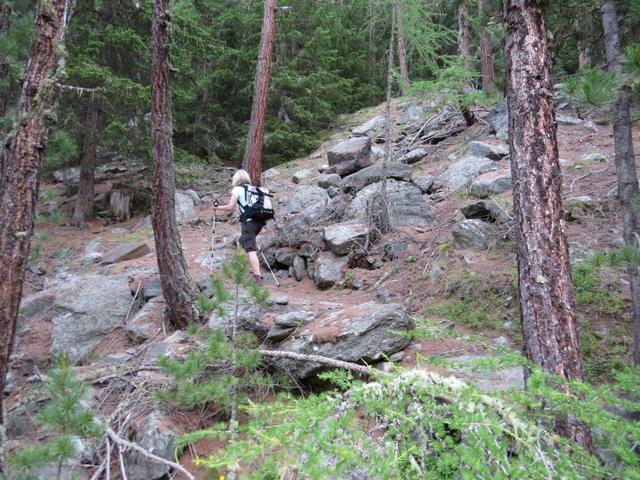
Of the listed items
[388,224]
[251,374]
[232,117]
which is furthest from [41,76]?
[232,117]

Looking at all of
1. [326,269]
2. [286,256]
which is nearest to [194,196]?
[286,256]

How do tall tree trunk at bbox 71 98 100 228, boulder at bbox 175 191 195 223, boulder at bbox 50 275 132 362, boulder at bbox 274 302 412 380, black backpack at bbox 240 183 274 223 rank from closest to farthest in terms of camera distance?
boulder at bbox 274 302 412 380 < boulder at bbox 50 275 132 362 < black backpack at bbox 240 183 274 223 < tall tree trunk at bbox 71 98 100 228 < boulder at bbox 175 191 195 223

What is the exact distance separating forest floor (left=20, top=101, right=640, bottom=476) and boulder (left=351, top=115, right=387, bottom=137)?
4.13 metres

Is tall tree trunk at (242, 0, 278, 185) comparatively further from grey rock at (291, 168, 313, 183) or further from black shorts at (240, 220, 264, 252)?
black shorts at (240, 220, 264, 252)

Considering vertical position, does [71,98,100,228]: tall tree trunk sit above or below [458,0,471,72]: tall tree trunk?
below

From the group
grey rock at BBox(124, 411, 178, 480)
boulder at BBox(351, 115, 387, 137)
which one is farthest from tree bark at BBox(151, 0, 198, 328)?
boulder at BBox(351, 115, 387, 137)

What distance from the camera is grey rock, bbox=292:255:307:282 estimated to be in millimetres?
8023

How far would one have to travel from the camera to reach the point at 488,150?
9953mm

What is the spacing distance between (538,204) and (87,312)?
6.49m

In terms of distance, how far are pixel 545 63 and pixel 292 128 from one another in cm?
1171

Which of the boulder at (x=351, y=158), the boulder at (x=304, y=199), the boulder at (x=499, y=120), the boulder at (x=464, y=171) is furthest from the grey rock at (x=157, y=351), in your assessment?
the boulder at (x=499, y=120)

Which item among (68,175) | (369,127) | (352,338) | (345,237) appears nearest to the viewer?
(352,338)

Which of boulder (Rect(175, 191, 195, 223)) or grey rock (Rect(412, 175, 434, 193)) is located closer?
grey rock (Rect(412, 175, 434, 193))

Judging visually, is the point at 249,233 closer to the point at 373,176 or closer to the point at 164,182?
the point at 164,182
